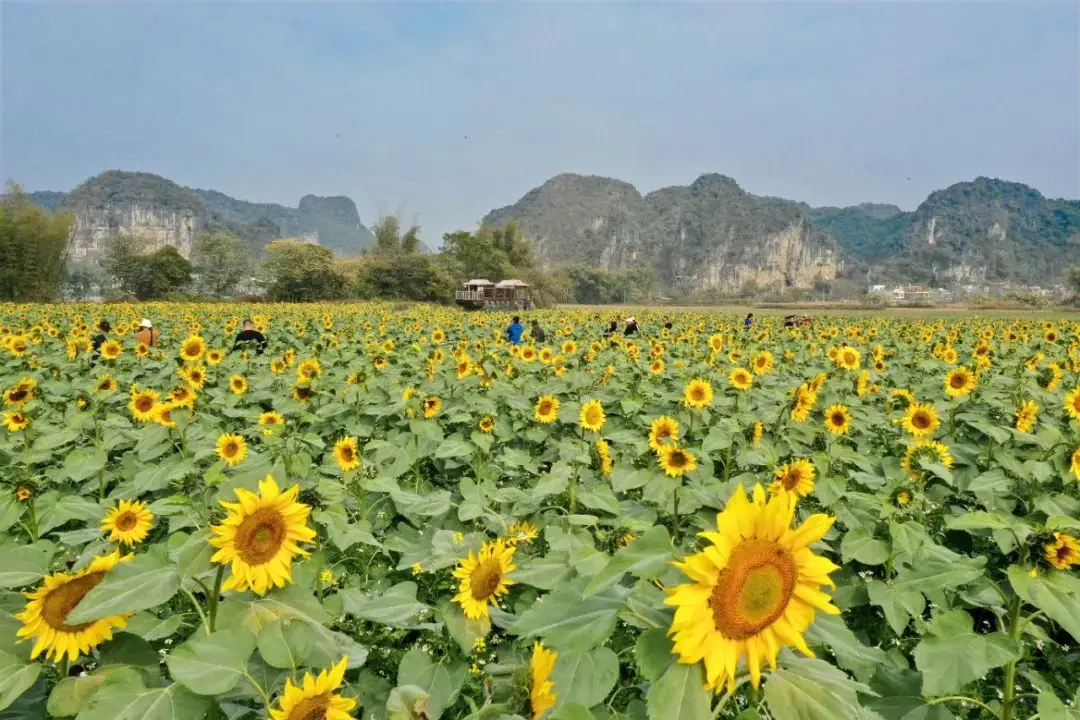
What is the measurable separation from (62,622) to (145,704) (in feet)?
0.85

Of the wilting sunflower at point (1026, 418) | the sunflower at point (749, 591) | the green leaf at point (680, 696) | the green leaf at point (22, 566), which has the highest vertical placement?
the sunflower at point (749, 591)

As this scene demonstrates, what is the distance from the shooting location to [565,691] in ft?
3.05

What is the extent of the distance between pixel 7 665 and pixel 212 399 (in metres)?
5.04

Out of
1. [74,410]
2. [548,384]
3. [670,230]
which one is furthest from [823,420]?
[670,230]

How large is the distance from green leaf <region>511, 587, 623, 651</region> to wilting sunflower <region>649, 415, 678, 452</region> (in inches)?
109

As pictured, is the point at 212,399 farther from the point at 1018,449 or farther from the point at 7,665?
the point at 1018,449

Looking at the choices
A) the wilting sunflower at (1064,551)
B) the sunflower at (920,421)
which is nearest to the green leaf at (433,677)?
the wilting sunflower at (1064,551)

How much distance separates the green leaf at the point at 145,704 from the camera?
3.08ft

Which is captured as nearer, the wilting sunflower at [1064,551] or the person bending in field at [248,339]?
the wilting sunflower at [1064,551]

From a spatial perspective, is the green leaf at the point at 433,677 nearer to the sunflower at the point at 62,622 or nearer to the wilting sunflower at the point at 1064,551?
the sunflower at the point at 62,622

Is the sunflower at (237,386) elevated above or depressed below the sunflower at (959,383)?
below

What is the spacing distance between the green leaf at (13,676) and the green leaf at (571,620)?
82 centimetres

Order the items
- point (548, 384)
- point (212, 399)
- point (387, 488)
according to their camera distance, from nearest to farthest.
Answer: point (387, 488)
point (212, 399)
point (548, 384)

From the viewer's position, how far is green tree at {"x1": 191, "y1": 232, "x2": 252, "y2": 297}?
70.8 metres
